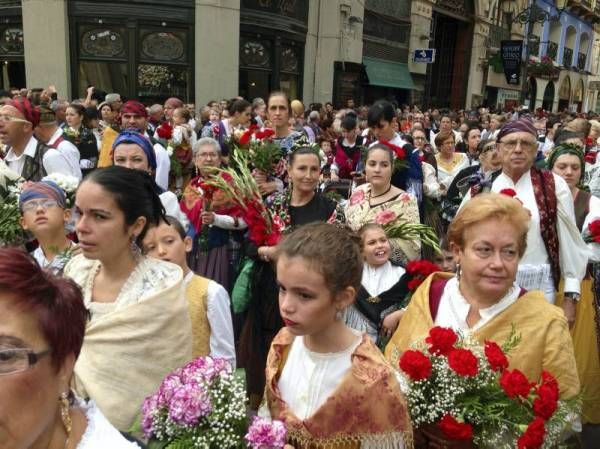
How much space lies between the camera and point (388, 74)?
901 inches

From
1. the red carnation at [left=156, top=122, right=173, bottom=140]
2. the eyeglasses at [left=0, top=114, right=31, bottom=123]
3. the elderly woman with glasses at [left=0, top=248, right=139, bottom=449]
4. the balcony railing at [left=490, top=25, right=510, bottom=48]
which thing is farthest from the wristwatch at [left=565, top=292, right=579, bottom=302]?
the balcony railing at [left=490, top=25, right=510, bottom=48]

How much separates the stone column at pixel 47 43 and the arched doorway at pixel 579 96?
146ft

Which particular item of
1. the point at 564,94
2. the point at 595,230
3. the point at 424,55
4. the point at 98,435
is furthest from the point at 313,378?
the point at 564,94

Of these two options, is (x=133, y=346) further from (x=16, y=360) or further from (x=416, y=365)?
(x=416, y=365)

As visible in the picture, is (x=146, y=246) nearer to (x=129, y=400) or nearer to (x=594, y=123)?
(x=129, y=400)

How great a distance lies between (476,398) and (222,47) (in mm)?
14882

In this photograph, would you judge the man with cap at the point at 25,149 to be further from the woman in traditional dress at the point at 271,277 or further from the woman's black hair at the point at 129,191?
the woman's black hair at the point at 129,191

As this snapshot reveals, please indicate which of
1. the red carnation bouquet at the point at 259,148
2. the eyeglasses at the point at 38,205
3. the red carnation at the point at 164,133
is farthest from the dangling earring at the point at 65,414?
the red carnation at the point at 164,133

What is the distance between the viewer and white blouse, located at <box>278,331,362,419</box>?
2123mm

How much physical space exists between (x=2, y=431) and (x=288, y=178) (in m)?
3.72

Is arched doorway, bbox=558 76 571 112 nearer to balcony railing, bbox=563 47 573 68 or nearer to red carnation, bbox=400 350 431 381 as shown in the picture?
balcony railing, bbox=563 47 573 68

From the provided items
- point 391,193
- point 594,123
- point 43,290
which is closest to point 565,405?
point 43,290

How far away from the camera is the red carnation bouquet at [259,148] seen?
4.75m

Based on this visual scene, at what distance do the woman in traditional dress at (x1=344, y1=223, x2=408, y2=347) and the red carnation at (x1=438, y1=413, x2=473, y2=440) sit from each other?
1.53 meters
